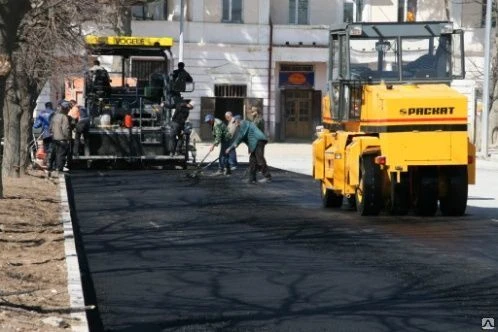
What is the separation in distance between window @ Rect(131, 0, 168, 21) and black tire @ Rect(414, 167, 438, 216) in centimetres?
3969

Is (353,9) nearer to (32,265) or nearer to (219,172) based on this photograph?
(219,172)

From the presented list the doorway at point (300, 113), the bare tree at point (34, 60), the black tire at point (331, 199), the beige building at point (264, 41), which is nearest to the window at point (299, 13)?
the beige building at point (264, 41)

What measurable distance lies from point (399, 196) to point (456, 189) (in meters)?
0.86

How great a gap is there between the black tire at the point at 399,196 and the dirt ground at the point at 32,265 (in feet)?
16.4

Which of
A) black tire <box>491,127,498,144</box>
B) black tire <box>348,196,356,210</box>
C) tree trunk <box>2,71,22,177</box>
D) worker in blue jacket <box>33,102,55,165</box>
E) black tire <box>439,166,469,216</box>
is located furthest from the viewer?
black tire <box>491,127,498,144</box>

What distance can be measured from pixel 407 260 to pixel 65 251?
12.4ft

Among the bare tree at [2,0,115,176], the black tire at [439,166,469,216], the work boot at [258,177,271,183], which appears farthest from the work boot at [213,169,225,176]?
the black tire at [439,166,469,216]

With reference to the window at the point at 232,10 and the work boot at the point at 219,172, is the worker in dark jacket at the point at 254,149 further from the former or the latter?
the window at the point at 232,10

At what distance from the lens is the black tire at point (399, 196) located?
800 inches

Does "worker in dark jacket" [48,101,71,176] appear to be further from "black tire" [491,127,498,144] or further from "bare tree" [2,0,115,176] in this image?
"black tire" [491,127,498,144]

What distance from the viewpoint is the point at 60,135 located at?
31.8 metres

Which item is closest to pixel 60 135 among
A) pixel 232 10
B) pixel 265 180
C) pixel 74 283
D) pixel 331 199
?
pixel 265 180

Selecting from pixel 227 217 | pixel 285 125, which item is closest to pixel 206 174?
pixel 227 217

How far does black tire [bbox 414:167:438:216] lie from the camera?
20.2m
